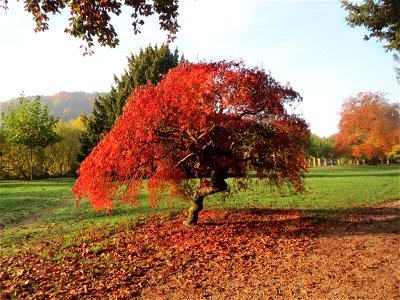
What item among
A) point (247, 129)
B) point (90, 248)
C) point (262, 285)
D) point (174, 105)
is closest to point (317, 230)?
point (247, 129)

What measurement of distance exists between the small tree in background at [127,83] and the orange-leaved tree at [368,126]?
28190 millimetres

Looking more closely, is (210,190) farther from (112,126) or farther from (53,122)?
(53,122)

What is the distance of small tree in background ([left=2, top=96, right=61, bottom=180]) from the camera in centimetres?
3522

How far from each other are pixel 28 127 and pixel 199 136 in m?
33.0

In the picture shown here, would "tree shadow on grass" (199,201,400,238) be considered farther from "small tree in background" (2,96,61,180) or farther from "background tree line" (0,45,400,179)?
"small tree in background" (2,96,61,180)

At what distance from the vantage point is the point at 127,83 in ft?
115

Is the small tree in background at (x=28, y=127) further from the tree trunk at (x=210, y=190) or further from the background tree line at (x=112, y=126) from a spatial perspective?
the tree trunk at (x=210, y=190)

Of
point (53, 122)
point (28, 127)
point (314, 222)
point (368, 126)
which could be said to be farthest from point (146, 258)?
point (368, 126)

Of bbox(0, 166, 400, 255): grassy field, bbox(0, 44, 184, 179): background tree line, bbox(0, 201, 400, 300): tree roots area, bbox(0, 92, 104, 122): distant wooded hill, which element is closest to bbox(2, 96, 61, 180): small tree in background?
bbox(0, 44, 184, 179): background tree line

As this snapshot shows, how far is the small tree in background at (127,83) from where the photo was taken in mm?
34719

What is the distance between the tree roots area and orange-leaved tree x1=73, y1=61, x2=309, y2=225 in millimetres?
1446

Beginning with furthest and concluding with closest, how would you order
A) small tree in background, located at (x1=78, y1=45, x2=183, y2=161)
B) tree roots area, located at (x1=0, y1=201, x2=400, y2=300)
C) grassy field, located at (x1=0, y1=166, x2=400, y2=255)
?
small tree in background, located at (x1=78, y1=45, x2=183, y2=161), grassy field, located at (x1=0, y1=166, x2=400, y2=255), tree roots area, located at (x1=0, y1=201, x2=400, y2=300)

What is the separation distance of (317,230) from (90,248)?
7.15m

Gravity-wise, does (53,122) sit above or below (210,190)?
above
